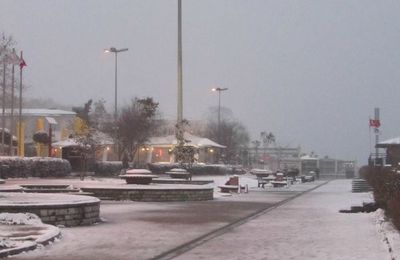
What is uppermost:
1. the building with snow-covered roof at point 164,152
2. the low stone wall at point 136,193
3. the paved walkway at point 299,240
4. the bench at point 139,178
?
the building with snow-covered roof at point 164,152

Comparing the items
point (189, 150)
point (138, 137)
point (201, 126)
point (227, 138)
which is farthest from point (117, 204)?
point (201, 126)

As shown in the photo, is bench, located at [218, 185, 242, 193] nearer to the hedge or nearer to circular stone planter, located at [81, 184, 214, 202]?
circular stone planter, located at [81, 184, 214, 202]

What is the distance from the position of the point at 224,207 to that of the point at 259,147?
11633 centimetres

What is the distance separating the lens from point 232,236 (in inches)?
588

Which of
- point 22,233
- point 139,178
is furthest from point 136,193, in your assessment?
point 22,233

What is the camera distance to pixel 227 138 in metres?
106

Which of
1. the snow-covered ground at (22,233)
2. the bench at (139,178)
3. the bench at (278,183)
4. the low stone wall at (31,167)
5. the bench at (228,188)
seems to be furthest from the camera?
the bench at (278,183)

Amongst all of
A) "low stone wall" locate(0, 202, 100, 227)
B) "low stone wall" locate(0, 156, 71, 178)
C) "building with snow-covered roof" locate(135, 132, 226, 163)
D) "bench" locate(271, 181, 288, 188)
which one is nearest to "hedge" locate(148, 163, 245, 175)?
"bench" locate(271, 181, 288, 188)

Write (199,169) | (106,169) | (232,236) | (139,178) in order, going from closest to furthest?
1. (232,236)
2. (139,178)
3. (106,169)
4. (199,169)

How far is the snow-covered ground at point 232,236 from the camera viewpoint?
38.9 feet

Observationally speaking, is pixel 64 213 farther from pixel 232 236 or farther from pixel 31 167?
pixel 31 167

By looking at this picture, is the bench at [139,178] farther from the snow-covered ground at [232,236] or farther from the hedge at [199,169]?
the hedge at [199,169]

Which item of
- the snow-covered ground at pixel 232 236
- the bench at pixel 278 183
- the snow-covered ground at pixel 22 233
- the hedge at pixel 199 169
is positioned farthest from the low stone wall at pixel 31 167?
the snow-covered ground at pixel 22 233

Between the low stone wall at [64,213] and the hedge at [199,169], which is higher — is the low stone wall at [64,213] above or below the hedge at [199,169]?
below
